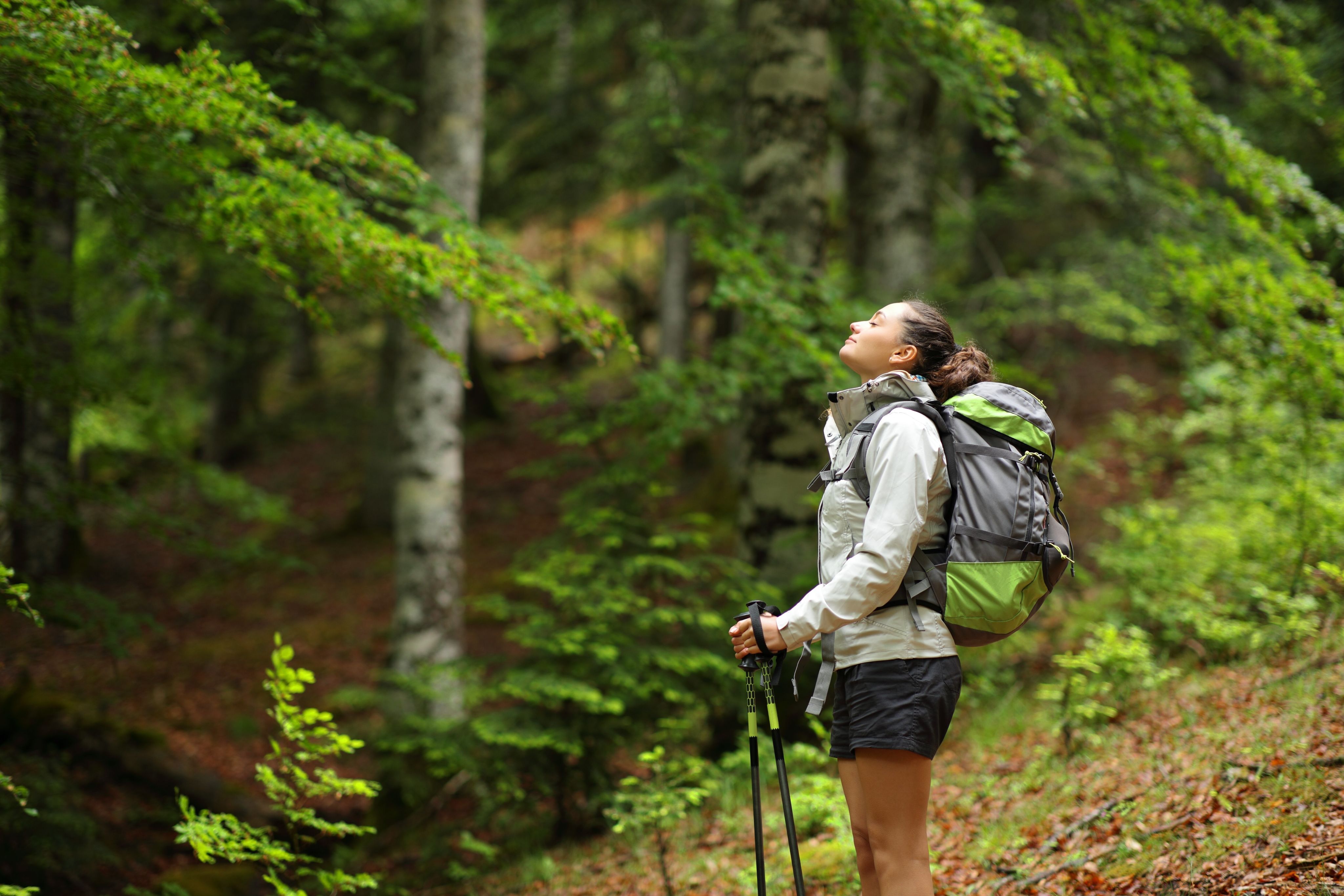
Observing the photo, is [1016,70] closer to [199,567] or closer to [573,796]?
[573,796]

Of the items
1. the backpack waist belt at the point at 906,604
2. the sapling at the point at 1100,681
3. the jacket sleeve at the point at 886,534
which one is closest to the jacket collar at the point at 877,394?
the jacket sleeve at the point at 886,534

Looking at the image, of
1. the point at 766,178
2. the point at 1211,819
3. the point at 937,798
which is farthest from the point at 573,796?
the point at 766,178

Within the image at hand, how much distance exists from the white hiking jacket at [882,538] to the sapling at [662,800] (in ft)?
5.31

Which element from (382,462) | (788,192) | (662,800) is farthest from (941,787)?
(382,462)

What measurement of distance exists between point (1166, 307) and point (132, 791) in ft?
29.9

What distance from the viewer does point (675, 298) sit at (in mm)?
13594

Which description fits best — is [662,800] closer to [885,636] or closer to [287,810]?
[287,810]

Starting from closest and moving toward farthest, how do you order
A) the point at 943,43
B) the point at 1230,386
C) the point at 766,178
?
the point at 943,43 < the point at 766,178 < the point at 1230,386

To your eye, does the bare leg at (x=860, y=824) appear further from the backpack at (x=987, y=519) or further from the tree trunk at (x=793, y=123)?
the tree trunk at (x=793, y=123)

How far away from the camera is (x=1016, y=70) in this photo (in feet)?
15.7

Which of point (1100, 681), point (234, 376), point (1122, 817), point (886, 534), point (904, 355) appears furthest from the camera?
point (234, 376)

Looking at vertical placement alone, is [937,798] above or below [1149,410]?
below

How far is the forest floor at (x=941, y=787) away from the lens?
10.5 feet

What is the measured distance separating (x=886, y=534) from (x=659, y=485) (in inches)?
138
